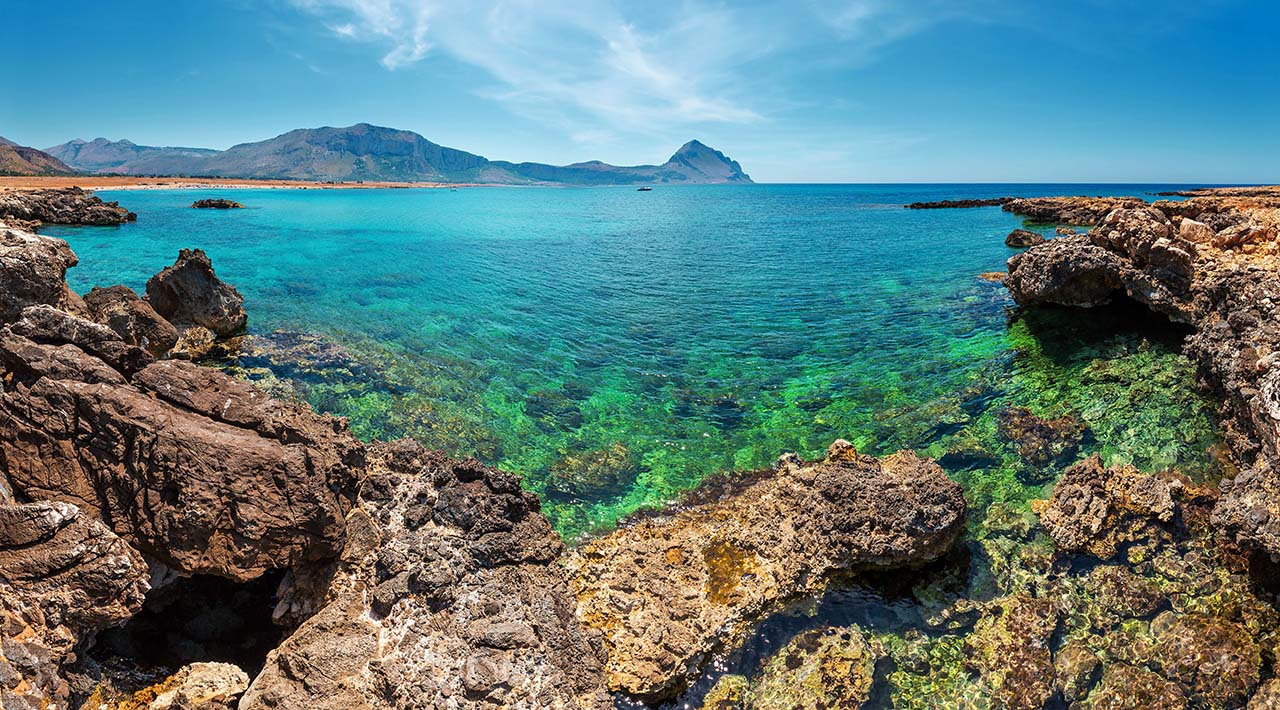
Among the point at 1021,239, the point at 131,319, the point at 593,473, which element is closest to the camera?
the point at 593,473

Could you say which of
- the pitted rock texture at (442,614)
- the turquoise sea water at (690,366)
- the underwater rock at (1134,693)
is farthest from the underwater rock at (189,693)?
the underwater rock at (1134,693)

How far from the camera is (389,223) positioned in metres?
86.9

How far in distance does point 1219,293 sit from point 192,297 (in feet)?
131

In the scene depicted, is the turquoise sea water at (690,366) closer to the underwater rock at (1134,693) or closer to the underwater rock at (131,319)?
the underwater rock at (131,319)

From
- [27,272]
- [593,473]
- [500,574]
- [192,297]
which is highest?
[27,272]

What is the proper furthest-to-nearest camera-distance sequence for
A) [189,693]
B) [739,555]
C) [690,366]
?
[690,366] → [739,555] → [189,693]

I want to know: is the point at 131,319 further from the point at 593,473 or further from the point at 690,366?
the point at 690,366

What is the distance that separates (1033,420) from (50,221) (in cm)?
9695

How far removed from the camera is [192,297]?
24.0 metres

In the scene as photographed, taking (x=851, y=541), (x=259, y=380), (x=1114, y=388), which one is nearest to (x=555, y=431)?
(x=851, y=541)

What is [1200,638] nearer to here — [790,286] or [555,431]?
[555,431]

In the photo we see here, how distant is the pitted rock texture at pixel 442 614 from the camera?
26.0ft

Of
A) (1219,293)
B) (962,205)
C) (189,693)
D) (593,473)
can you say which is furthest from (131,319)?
(962,205)

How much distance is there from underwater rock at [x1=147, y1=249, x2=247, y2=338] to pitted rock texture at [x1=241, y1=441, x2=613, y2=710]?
18.8m
